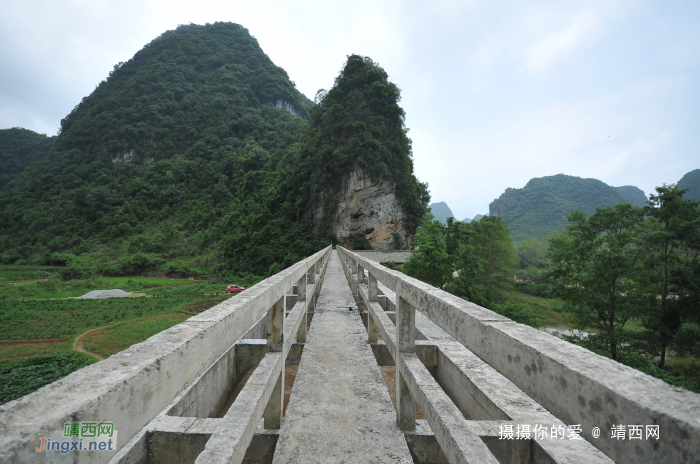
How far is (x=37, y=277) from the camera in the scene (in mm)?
35000

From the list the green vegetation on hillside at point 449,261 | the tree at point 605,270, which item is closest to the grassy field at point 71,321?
the green vegetation on hillside at point 449,261

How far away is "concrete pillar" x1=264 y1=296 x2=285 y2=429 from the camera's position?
2.19m

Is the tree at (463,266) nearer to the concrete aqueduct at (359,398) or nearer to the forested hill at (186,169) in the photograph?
the forested hill at (186,169)

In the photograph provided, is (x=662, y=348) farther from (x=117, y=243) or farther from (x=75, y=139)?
(x=75, y=139)

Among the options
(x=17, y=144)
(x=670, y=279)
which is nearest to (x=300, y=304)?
(x=670, y=279)

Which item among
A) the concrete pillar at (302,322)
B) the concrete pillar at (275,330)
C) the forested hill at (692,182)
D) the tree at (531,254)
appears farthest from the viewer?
the forested hill at (692,182)

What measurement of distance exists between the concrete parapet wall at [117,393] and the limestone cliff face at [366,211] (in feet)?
106

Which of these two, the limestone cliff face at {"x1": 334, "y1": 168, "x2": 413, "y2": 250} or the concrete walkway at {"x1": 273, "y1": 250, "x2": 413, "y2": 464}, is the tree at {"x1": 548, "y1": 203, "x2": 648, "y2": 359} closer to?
the limestone cliff face at {"x1": 334, "y1": 168, "x2": 413, "y2": 250}

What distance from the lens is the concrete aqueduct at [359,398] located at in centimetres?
62

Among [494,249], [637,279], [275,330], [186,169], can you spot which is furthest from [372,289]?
[186,169]

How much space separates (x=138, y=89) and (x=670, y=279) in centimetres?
8936

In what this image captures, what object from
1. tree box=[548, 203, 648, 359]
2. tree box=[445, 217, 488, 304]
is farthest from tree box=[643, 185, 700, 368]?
tree box=[445, 217, 488, 304]

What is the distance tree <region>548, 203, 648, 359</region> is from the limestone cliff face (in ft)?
55.1

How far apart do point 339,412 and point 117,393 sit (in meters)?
2.14
